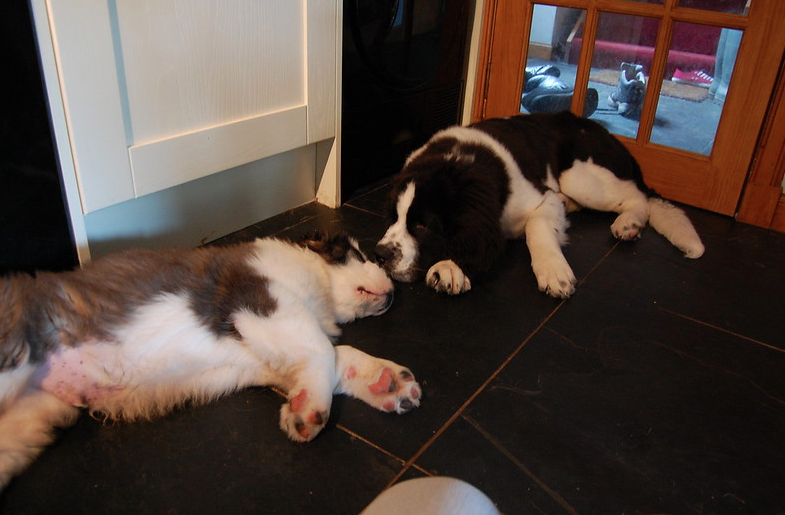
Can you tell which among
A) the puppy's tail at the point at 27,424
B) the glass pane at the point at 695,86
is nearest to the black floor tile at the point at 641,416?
the puppy's tail at the point at 27,424

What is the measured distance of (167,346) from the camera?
149 centimetres

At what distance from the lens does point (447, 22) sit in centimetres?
310

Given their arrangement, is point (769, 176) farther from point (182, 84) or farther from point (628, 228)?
point (182, 84)

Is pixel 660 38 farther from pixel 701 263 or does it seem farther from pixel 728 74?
pixel 701 263

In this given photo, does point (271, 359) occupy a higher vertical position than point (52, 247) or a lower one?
lower

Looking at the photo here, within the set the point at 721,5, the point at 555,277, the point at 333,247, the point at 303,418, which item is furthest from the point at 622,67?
the point at 303,418

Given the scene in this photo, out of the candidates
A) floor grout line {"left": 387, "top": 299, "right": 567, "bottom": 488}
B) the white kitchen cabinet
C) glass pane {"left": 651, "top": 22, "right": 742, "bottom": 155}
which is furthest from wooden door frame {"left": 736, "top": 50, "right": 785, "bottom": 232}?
the white kitchen cabinet

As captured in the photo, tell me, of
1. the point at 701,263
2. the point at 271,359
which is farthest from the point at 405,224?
the point at 701,263

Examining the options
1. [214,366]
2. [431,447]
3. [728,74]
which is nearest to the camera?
[431,447]

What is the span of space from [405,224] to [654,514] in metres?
1.15

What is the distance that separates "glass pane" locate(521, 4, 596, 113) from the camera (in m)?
3.04

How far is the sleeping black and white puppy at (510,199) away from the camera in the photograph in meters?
2.09

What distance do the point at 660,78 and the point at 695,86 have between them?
0.15 metres

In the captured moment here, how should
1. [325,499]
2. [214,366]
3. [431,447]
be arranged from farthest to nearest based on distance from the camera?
[214,366] < [431,447] < [325,499]
